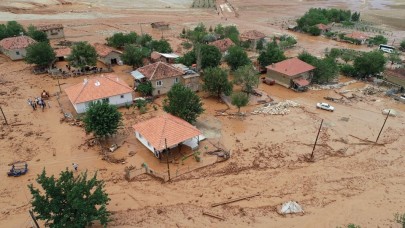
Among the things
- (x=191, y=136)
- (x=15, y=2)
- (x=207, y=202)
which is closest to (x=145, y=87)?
(x=191, y=136)

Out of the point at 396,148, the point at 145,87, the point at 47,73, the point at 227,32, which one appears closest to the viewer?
the point at 396,148

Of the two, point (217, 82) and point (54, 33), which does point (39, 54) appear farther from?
point (217, 82)

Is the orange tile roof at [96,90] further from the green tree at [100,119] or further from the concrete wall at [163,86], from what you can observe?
the green tree at [100,119]

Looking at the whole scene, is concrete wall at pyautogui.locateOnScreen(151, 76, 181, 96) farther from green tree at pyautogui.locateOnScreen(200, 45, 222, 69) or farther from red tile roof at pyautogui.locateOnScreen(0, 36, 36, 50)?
red tile roof at pyautogui.locateOnScreen(0, 36, 36, 50)

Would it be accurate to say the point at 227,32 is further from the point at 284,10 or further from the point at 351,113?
the point at 284,10

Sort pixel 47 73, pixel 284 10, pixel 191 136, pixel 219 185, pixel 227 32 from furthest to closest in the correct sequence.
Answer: pixel 284 10 < pixel 227 32 < pixel 47 73 < pixel 191 136 < pixel 219 185

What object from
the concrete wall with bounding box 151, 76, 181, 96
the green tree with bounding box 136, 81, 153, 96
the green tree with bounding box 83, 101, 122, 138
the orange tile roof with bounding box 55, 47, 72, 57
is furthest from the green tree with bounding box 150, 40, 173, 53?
the green tree with bounding box 83, 101, 122, 138

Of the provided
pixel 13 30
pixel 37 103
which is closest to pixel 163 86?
pixel 37 103
